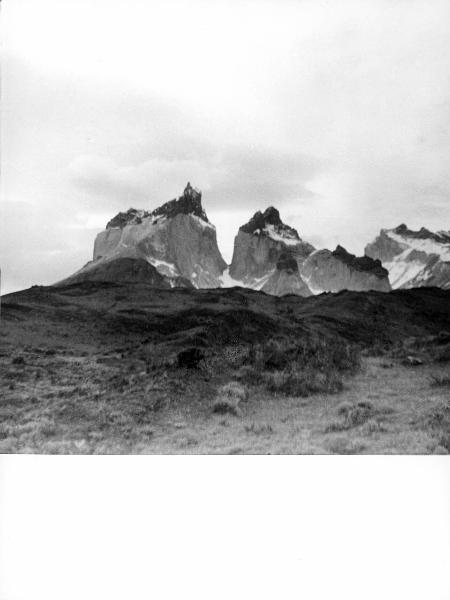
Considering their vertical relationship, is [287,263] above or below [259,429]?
above

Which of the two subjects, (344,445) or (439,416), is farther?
(439,416)

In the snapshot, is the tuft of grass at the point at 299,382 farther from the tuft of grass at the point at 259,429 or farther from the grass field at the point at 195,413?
the tuft of grass at the point at 259,429

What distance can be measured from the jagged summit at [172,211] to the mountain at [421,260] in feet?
6.63

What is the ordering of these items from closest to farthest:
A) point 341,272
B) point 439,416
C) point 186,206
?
point 439,416 → point 341,272 → point 186,206

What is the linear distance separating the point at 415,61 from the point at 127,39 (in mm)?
3062

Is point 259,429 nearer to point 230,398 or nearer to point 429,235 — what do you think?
point 230,398

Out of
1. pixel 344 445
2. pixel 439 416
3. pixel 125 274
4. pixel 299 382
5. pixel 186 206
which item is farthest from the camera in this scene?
pixel 186 206

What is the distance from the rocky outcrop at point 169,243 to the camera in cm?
612

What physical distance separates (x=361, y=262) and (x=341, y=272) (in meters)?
0.25

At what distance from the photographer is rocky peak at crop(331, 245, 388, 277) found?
6215 millimetres

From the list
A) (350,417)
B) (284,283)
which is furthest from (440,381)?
(284,283)

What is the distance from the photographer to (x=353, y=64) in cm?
625

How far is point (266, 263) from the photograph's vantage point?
6.16 metres
